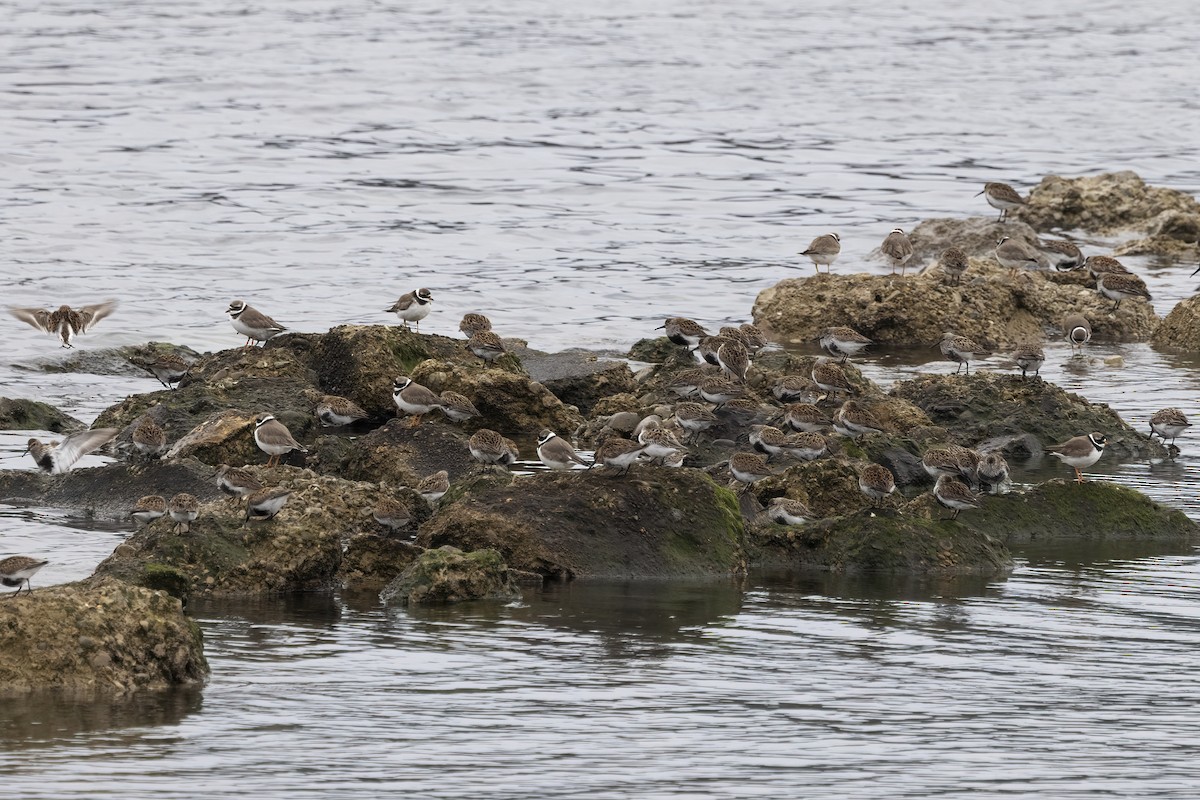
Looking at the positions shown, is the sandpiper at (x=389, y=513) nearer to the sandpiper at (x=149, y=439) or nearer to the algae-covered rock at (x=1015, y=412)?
the sandpiper at (x=149, y=439)

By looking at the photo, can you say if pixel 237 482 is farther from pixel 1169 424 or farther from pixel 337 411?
pixel 1169 424

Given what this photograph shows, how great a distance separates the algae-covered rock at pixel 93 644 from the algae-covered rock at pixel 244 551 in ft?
6.54

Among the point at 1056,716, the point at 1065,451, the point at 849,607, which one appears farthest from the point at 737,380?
the point at 1056,716

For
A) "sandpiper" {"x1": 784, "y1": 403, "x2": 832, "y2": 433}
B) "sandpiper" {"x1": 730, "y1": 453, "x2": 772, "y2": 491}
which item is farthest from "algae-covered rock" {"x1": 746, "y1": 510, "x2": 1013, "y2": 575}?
"sandpiper" {"x1": 784, "y1": 403, "x2": 832, "y2": 433}

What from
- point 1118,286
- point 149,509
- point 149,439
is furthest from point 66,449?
point 1118,286

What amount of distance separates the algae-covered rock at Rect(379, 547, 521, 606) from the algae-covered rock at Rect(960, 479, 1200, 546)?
14.2 feet

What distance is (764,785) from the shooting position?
9.20 metres

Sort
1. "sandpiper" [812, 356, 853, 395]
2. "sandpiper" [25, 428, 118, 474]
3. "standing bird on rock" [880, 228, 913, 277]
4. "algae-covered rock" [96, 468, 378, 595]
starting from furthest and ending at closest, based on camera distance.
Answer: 1. "standing bird on rock" [880, 228, 913, 277]
2. "sandpiper" [812, 356, 853, 395]
3. "sandpiper" [25, 428, 118, 474]
4. "algae-covered rock" [96, 468, 378, 595]

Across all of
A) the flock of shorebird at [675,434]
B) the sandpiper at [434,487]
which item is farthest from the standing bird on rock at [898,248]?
the sandpiper at [434,487]

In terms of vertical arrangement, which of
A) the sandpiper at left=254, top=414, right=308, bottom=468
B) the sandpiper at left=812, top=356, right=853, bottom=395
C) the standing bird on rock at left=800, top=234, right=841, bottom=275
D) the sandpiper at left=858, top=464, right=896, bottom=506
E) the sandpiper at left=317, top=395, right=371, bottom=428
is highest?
the standing bird on rock at left=800, top=234, right=841, bottom=275

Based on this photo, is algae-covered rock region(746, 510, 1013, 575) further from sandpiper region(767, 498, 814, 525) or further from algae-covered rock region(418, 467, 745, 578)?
algae-covered rock region(418, 467, 745, 578)

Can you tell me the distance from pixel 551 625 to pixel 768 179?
3221 centimetres

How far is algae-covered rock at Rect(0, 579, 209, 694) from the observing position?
10.5 metres

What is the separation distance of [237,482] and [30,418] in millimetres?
5828
